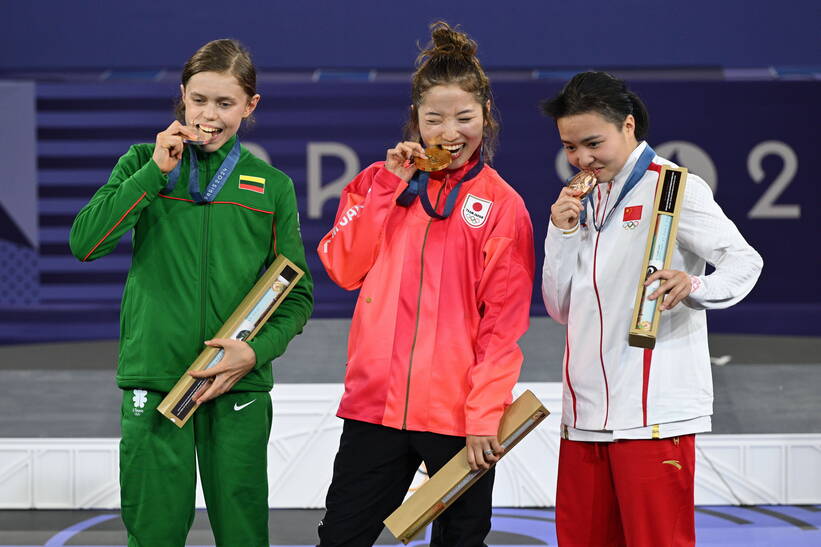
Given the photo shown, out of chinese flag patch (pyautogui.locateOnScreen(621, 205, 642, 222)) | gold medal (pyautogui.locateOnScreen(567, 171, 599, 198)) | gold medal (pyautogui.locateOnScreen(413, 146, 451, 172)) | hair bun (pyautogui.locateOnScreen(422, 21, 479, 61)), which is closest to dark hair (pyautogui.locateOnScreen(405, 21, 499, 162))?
hair bun (pyautogui.locateOnScreen(422, 21, 479, 61))

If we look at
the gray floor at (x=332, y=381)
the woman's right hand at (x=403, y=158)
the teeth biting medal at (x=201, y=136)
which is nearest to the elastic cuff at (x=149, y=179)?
the teeth biting medal at (x=201, y=136)

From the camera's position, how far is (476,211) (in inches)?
81.7

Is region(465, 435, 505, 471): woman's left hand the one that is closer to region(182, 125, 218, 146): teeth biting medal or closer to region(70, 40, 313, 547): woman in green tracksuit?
region(70, 40, 313, 547): woman in green tracksuit

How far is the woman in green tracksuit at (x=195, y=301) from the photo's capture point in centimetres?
212

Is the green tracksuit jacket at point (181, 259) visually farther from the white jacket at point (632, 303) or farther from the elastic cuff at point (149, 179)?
the white jacket at point (632, 303)

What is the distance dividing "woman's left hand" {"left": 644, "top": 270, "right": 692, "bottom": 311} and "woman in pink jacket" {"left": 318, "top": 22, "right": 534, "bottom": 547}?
0.28 meters

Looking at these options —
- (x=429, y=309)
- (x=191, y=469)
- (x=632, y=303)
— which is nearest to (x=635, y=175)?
(x=632, y=303)

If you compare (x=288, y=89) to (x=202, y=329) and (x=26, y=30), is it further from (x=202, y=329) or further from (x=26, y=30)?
(x=202, y=329)

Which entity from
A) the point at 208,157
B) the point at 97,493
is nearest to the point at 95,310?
the point at 97,493

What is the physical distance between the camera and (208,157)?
2230mm

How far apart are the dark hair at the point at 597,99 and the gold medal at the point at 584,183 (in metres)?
0.12

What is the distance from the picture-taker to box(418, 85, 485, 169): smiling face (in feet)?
6.75

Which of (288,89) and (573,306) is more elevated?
(288,89)

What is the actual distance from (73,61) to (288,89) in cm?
126
